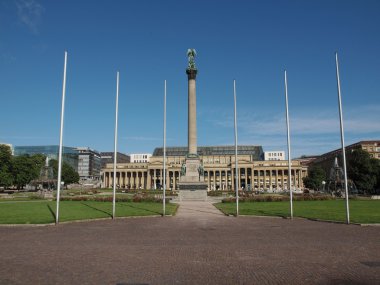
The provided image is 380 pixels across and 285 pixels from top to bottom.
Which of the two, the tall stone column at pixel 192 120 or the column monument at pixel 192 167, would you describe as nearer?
the column monument at pixel 192 167

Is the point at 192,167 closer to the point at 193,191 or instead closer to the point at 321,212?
the point at 193,191

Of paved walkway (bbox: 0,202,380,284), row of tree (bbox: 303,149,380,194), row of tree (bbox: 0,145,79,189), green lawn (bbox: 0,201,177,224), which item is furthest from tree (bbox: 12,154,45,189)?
row of tree (bbox: 303,149,380,194)

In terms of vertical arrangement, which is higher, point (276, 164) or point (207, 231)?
point (276, 164)

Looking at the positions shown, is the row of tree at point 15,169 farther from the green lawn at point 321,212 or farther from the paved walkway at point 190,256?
the paved walkway at point 190,256

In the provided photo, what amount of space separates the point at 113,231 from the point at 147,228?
269cm

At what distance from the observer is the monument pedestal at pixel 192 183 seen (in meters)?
63.0

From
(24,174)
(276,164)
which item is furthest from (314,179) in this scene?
(24,174)

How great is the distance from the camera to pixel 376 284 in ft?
35.7

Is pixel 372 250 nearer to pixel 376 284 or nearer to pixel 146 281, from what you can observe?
pixel 376 284

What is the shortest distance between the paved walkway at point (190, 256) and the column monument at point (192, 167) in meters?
39.4

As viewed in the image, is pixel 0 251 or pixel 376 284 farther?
pixel 0 251

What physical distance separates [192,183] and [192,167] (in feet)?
10.1

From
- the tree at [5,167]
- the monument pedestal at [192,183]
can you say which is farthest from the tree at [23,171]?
the monument pedestal at [192,183]

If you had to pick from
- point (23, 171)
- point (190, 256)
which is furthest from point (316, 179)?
point (190, 256)
